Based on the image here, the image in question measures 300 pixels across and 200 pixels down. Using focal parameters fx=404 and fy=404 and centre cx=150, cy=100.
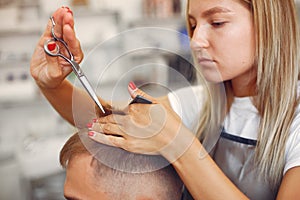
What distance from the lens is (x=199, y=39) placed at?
67 cm

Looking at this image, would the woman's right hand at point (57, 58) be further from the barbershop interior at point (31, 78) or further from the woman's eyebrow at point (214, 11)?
the barbershop interior at point (31, 78)

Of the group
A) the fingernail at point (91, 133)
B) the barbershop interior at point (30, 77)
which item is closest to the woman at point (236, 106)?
the fingernail at point (91, 133)

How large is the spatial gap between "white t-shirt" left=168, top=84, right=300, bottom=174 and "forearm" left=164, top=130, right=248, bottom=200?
0.09 metres

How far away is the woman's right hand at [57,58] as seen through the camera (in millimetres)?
643

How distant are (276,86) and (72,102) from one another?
0.39 meters

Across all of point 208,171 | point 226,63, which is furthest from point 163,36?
point 208,171

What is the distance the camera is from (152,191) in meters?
0.71

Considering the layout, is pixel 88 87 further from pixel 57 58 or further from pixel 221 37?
pixel 221 37

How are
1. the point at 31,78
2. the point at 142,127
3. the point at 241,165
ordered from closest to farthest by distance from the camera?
the point at 142,127 < the point at 241,165 < the point at 31,78

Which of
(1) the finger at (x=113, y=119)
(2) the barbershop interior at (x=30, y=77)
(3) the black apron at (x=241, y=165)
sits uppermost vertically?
(1) the finger at (x=113, y=119)

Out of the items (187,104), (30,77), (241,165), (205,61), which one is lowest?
(30,77)

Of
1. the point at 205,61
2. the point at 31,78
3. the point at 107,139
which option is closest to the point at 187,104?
the point at 205,61

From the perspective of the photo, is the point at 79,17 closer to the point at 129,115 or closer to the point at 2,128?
the point at 2,128

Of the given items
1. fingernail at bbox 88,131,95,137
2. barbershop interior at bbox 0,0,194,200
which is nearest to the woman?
fingernail at bbox 88,131,95,137
